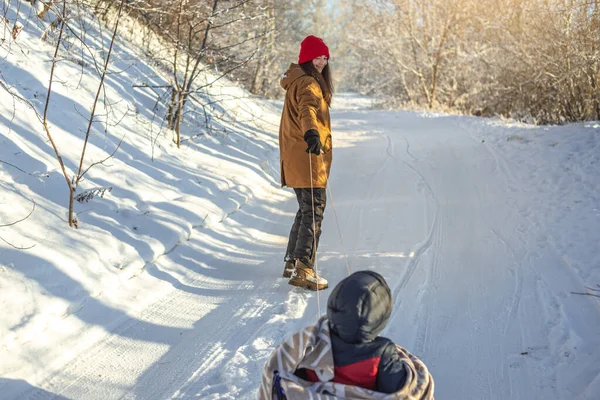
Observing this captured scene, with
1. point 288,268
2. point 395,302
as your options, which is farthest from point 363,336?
point 288,268

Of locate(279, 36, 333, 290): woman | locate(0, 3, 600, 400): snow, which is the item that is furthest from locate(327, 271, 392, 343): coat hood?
locate(279, 36, 333, 290): woman

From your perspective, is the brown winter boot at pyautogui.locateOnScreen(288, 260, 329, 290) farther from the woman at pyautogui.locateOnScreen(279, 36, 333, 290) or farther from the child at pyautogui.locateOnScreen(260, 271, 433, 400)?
the child at pyautogui.locateOnScreen(260, 271, 433, 400)

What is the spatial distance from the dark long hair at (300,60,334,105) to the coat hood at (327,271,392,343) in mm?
2583

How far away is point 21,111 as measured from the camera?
5.72 meters

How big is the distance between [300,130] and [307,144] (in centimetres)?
15

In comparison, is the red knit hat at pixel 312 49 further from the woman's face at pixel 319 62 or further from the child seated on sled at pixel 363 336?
the child seated on sled at pixel 363 336

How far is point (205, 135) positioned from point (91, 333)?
549 cm

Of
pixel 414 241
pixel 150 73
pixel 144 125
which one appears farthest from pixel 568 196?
pixel 150 73

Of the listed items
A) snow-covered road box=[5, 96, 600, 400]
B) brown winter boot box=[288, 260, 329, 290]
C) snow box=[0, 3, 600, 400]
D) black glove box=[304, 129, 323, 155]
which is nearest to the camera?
snow-covered road box=[5, 96, 600, 400]

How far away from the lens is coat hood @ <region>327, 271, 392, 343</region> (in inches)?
82.5

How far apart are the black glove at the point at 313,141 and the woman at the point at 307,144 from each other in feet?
0.25

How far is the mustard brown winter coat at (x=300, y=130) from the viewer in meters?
→ 4.32

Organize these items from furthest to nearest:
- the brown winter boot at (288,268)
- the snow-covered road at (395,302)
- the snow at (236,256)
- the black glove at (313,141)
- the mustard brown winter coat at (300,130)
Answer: the brown winter boot at (288,268)
the mustard brown winter coat at (300,130)
the black glove at (313,141)
the snow at (236,256)
the snow-covered road at (395,302)

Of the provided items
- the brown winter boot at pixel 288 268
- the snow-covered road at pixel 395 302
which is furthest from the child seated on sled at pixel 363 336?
the brown winter boot at pixel 288 268
